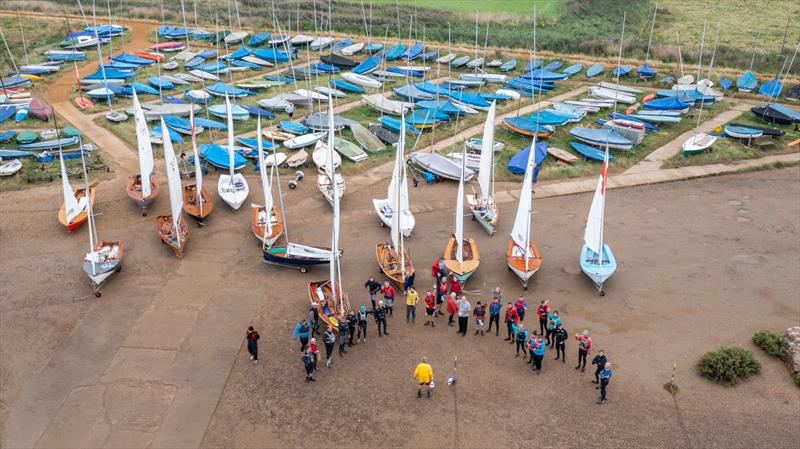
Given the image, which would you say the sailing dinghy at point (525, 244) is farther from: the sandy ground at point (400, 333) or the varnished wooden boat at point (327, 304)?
the varnished wooden boat at point (327, 304)

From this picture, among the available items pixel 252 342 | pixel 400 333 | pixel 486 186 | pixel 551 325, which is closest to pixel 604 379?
pixel 551 325

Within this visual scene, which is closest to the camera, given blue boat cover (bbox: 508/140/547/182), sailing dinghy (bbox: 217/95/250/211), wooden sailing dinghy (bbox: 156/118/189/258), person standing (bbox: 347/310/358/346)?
person standing (bbox: 347/310/358/346)

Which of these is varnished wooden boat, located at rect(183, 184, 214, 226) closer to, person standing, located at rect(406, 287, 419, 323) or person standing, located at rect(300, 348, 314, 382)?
person standing, located at rect(406, 287, 419, 323)

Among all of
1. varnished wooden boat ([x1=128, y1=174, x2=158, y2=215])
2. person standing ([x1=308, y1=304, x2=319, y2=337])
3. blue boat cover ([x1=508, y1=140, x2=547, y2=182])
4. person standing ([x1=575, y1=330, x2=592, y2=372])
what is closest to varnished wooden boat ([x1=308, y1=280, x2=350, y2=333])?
person standing ([x1=308, y1=304, x2=319, y2=337])

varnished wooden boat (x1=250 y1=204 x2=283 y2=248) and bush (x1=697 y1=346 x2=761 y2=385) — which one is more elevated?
varnished wooden boat (x1=250 y1=204 x2=283 y2=248)

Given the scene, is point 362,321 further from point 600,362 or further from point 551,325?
point 600,362

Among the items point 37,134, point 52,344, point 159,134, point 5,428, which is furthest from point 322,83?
point 5,428
